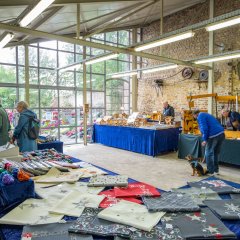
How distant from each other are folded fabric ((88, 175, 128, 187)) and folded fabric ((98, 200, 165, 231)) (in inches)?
16.9

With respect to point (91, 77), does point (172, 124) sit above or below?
below

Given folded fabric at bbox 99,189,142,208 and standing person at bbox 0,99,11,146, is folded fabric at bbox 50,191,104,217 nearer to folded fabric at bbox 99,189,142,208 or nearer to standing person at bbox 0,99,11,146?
folded fabric at bbox 99,189,142,208

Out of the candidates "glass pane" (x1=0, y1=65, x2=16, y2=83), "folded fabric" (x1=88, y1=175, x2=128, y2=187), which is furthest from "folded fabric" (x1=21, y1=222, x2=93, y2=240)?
"glass pane" (x1=0, y1=65, x2=16, y2=83)

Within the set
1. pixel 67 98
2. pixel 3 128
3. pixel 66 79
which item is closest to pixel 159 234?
pixel 3 128

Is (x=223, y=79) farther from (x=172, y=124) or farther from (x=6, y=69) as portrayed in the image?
(x=6, y=69)

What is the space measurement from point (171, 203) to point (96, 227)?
66 centimetres

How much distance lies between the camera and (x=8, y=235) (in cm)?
146

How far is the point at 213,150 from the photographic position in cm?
519

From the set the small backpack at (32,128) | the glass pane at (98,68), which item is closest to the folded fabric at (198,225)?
the small backpack at (32,128)

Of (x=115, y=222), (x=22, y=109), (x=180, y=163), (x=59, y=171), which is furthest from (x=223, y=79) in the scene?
(x=115, y=222)

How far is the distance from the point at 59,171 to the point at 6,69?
23.7ft

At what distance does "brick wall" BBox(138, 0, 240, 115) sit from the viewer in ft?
29.6

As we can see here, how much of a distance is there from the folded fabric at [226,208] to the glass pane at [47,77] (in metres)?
8.79

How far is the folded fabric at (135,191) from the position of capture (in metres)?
2.03
